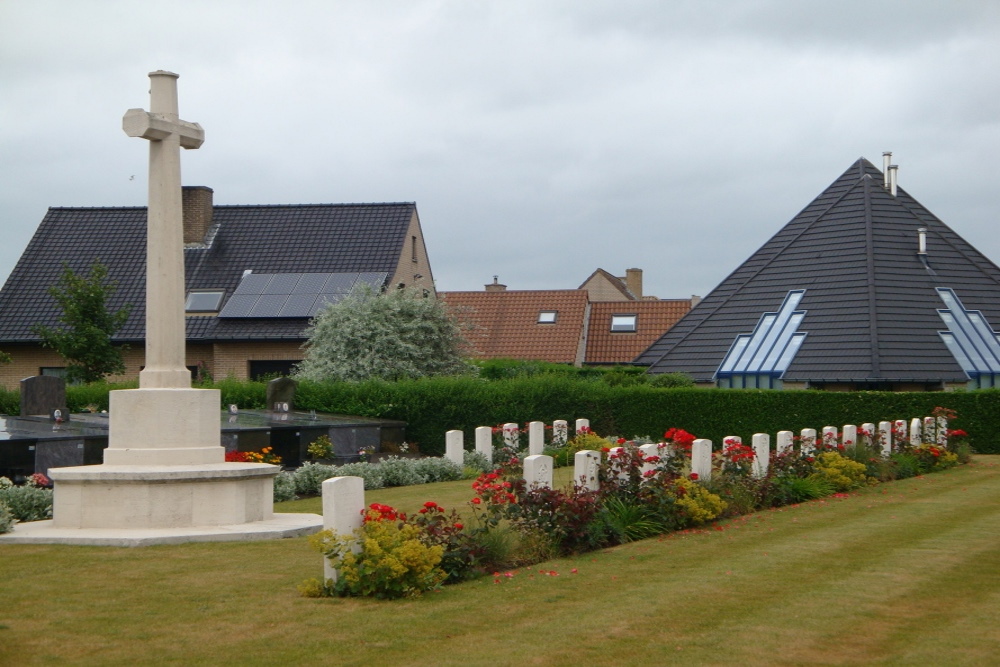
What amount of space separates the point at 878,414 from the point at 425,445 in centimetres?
1068

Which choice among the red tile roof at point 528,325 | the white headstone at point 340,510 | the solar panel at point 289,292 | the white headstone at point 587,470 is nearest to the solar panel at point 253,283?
the solar panel at point 289,292

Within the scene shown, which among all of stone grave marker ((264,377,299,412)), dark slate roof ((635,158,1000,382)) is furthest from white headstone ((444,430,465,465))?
dark slate roof ((635,158,1000,382))

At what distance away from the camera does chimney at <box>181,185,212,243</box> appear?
40.7 metres

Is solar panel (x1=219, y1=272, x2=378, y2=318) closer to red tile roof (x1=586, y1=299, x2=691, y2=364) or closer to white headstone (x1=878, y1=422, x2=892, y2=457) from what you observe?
red tile roof (x1=586, y1=299, x2=691, y2=364)

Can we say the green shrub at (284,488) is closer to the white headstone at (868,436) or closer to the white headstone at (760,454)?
the white headstone at (760,454)

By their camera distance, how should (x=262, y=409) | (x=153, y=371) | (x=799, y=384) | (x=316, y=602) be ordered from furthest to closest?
(x=799, y=384) < (x=262, y=409) < (x=153, y=371) < (x=316, y=602)

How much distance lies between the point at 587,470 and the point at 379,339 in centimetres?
1854

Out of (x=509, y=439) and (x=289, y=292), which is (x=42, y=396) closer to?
(x=509, y=439)

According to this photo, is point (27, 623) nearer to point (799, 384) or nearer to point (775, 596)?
point (775, 596)

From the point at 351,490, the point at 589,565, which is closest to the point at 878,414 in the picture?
the point at 589,565

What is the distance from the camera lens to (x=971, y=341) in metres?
31.8

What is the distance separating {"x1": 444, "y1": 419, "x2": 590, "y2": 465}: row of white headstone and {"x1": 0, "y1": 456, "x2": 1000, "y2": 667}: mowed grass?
10260mm

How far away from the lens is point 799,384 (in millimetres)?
31266

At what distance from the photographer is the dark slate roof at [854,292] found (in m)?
30.5
